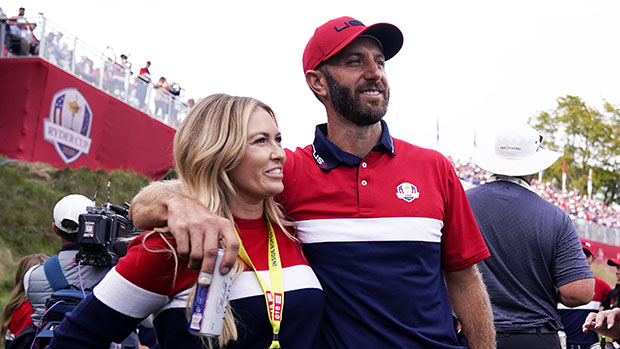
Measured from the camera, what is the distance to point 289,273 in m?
2.47

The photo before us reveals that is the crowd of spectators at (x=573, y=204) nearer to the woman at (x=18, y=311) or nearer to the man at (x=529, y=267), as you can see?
the woman at (x=18, y=311)

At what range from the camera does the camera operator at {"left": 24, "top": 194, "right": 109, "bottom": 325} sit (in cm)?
486

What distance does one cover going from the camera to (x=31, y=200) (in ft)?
49.6

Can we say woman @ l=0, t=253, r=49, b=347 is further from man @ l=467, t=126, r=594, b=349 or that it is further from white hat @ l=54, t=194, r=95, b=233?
man @ l=467, t=126, r=594, b=349

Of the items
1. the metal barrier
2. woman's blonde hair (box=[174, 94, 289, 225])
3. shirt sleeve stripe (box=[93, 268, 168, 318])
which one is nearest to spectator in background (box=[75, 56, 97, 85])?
the metal barrier

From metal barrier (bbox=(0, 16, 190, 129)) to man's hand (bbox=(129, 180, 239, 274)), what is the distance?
15.8 metres

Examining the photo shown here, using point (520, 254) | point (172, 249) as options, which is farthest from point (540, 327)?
point (172, 249)

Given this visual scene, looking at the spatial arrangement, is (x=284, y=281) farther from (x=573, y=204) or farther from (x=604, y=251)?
(x=573, y=204)

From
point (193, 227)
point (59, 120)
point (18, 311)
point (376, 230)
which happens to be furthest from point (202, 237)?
point (59, 120)

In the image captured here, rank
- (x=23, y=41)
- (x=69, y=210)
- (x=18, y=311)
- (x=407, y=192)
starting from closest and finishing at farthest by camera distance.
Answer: (x=407, y=192), (x=69, y=210), (x=18, y=311), (x=23, y=41)

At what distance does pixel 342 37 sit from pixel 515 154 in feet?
6.82

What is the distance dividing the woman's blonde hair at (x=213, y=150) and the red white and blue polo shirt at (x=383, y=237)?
0.71ft

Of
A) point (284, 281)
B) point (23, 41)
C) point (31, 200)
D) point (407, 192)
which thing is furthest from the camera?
point (23, 41)

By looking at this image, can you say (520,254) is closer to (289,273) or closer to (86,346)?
(289,273)
